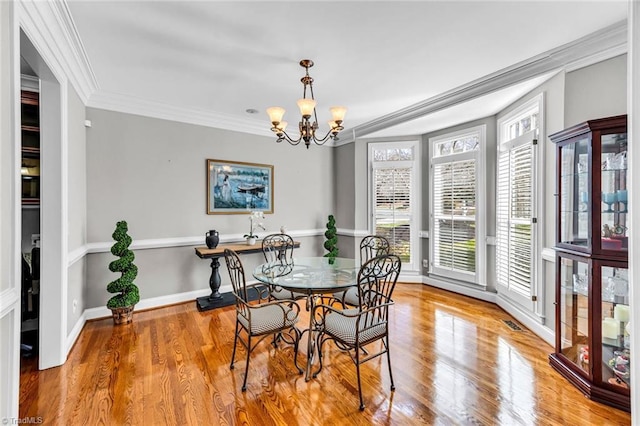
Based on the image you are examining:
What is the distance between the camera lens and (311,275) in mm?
2688

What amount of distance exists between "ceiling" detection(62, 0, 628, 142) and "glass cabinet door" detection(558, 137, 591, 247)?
937mm

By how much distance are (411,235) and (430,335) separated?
7.26 ft

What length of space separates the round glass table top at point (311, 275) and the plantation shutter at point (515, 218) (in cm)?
200

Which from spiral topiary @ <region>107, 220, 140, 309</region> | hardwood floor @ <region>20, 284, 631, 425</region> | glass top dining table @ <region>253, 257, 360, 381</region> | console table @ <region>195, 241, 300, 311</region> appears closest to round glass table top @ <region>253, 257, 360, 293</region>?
glass top dining table @ <region>253, 257, 360, 381</region>

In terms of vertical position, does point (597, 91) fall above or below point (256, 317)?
above

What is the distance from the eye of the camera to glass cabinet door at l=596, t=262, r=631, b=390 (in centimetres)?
205

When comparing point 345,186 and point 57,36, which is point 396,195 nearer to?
point 345,186

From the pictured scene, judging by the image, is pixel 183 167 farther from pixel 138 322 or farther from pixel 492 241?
pixel 492 241

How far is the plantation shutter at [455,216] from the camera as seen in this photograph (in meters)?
4.30

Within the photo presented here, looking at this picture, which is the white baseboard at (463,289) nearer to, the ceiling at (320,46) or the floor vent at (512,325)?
the floor vent at (512,325)

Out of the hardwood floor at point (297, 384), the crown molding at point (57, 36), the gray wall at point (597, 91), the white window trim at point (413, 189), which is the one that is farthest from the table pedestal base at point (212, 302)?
the gray wall at point (597, 91)

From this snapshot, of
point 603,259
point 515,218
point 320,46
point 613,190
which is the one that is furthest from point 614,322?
point 320,46

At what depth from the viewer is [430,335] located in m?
3.08

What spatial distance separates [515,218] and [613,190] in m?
1.48
